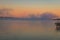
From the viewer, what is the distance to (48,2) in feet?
4.13

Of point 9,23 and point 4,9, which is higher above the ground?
point 4,9

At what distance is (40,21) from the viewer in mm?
1238

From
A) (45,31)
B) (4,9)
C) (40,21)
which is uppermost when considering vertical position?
(4,9)

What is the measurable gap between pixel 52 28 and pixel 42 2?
0.94 ft

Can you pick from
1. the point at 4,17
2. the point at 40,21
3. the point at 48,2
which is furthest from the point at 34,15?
the point at 4,17

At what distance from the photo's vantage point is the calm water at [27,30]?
1.23 metres

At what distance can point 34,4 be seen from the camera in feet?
4.12

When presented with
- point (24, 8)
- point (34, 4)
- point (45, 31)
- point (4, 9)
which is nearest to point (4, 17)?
point (4, 9)

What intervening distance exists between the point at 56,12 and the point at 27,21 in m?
0.31

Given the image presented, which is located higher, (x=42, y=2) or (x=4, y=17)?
(x=42, y=2)

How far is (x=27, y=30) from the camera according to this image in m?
1.25

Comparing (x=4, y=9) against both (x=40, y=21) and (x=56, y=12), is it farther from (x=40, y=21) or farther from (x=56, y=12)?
(x=56, y=12)

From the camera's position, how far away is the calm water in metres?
1.23

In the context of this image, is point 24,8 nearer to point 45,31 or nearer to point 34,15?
point 34,15
